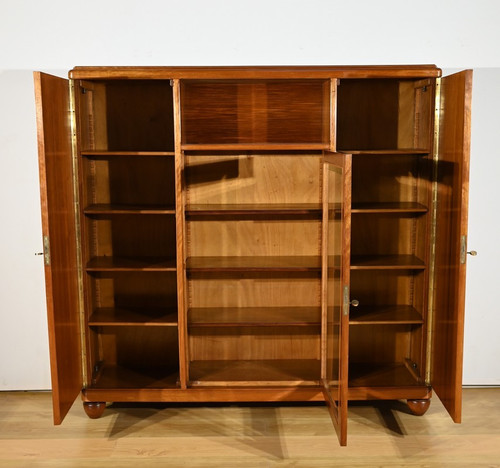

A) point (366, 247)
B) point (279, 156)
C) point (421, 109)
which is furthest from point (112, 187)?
point (421, 109)

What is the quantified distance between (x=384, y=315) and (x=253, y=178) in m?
0.81

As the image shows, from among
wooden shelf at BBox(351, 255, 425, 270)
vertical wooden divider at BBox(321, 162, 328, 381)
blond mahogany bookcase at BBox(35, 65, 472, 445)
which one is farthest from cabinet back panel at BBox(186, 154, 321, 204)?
wooden shelf at BBox(351, 255, 425, 270)

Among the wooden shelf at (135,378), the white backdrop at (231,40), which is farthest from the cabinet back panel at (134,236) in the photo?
the wooden shelf at (135,378)

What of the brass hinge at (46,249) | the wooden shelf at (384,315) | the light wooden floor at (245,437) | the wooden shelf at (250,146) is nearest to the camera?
the brass hinge at (46,249)

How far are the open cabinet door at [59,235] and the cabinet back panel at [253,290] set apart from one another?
572 mm

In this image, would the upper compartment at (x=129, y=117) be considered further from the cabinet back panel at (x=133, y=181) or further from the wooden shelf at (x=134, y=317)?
the wooden shelf at (x=134, y=317)

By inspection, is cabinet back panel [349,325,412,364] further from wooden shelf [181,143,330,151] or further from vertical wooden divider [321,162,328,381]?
wooden shelf [181,143,330,151]

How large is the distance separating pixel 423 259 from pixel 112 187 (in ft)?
4.46

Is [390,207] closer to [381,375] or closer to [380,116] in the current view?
[380,116]

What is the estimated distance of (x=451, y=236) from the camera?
93.7 inches

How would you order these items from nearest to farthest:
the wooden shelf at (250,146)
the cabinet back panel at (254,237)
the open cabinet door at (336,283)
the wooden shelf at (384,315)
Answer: the open cabinet door at (336,283) → the wooden shelf at (250,146) → the wooden shelf at (384,315) → the cabinet back panel at (254,237)

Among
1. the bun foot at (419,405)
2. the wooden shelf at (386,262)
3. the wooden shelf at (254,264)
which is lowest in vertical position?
the bun foot at (419,405)

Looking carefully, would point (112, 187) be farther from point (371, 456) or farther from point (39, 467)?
point (371, 456)

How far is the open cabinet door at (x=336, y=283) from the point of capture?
6.92 feet
